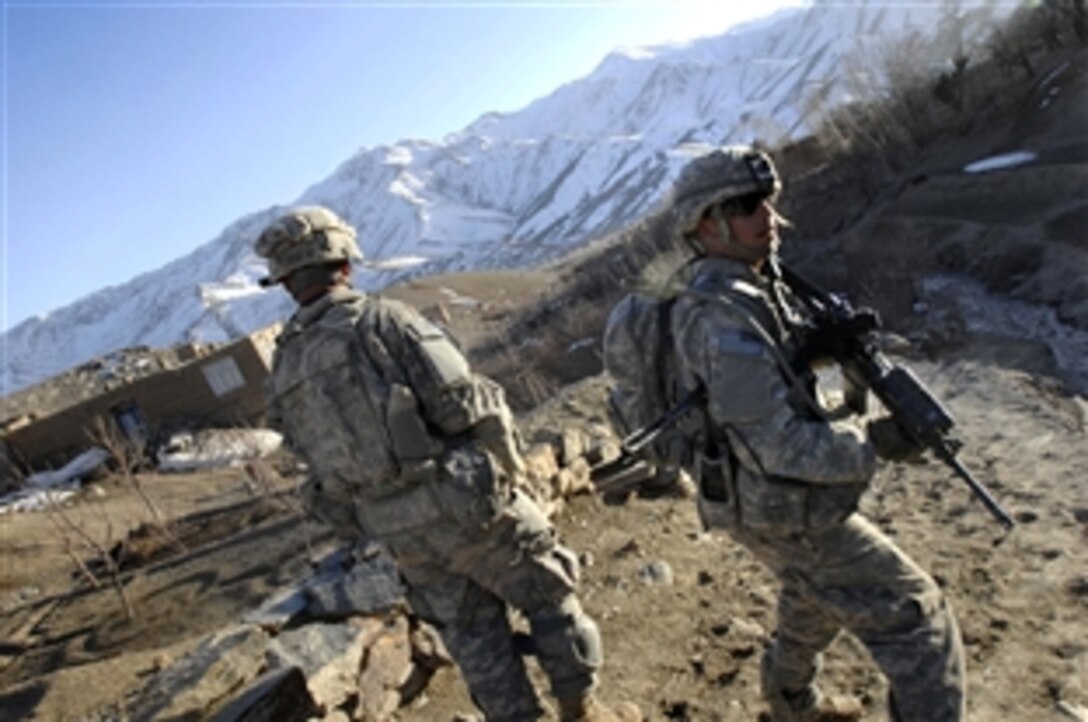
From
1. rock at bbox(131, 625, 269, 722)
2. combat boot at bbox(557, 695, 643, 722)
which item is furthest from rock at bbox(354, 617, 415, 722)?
combat boot at bbox(557, 695, 643, 722)

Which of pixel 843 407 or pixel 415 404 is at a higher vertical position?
pixel 415 404

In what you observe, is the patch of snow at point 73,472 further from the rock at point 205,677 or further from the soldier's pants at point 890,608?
the soldier's pants at point 890,608

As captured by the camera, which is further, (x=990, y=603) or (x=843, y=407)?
(x=990, y=603)

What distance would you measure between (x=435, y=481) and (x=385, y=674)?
1239mm

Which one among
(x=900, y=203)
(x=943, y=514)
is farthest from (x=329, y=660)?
(x=900, y=203)

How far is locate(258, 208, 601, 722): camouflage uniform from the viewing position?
273 centimetres

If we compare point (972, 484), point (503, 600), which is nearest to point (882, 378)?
point (972, 484)

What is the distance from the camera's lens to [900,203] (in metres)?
16.7

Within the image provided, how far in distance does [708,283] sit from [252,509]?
29.9 ft

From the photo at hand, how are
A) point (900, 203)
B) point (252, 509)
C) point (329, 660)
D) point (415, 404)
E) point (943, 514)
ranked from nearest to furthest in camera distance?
point (415, 404) → point (329, 660) → point (943, 514) → point (252, 509) → point (900, 203)

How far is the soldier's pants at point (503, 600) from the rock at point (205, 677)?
2.77ft

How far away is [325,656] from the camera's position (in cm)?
333

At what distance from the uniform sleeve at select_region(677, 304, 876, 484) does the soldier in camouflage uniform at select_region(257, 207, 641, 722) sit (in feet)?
3.35

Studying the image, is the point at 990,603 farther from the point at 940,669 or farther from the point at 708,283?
the point at 708,283
